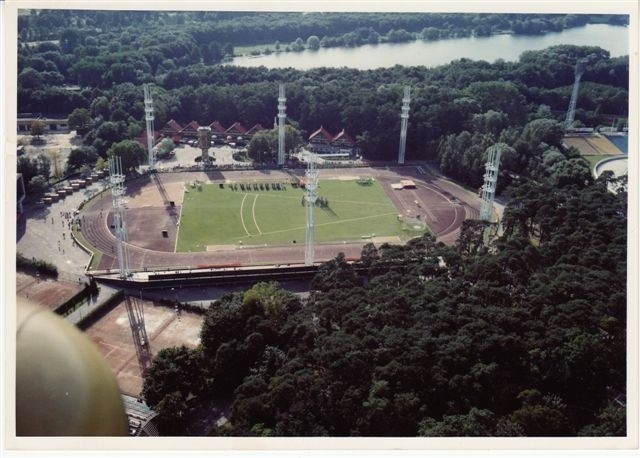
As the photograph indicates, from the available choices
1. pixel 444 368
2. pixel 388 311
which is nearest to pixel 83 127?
pixel 388 311

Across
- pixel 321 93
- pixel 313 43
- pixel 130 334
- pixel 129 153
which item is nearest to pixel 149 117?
pixel 129 153

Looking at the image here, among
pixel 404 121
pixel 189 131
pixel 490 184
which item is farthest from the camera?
pixel 189 131

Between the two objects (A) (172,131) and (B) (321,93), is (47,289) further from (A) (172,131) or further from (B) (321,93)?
(B) (321,93)

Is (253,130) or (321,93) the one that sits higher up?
(321,93)

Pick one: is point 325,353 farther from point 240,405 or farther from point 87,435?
point 87,435

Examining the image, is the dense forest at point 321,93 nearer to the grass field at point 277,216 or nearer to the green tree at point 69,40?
the green tree at point 69,40

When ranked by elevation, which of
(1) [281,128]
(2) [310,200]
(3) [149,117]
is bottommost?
(2) [310,200]

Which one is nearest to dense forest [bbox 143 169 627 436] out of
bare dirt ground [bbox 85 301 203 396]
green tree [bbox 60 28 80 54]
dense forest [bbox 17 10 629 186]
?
bare dirt ground [bbox 85 301 203 396]

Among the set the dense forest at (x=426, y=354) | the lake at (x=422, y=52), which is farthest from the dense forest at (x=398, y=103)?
the dense forest at (x=426, y=354)
